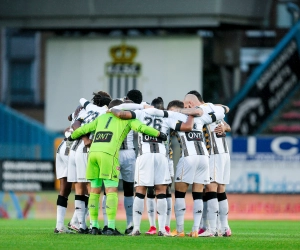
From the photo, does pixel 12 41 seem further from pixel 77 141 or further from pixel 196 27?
pixel 77 141

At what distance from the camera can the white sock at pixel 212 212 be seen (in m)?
15.7

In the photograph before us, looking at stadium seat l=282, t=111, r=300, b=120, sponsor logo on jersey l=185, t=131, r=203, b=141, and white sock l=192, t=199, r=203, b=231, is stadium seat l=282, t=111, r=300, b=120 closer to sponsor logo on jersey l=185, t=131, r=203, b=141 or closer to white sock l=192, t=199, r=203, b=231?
sponsor logo on jersey l=185, t=131, r=203, b=141

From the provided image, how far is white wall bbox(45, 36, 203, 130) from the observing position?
3234 cm

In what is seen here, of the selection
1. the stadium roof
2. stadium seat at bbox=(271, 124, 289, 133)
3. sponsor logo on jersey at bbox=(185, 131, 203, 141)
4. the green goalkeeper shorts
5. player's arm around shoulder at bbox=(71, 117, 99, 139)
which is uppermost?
the stadium roof

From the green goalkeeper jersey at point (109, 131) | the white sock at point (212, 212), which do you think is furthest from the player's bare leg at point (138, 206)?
the white sock at point (212, 212)

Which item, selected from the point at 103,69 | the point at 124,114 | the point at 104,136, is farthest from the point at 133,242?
the point at 103,69

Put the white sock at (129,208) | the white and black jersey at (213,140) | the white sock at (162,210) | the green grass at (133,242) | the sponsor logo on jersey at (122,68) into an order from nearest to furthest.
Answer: the green grass at (133,242) < the white sock at (162,210) < the white and black jersey at (213,140) < the white sock at (129,208) < the sponsor logo on jersey at (122,68)

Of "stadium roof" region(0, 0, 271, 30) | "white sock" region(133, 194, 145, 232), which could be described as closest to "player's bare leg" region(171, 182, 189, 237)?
"white sock" region(133, 194, 145, 232)

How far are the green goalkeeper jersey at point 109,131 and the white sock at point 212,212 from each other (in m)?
1.72

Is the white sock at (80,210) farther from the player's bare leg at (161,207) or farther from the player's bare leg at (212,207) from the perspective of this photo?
the player's bare leg at (212,207)

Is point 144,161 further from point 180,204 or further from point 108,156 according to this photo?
point 180,204

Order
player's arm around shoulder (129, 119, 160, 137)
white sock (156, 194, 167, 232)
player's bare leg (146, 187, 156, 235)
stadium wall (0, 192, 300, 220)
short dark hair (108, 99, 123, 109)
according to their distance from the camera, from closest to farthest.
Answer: player's arm around shoulder (129, 119, 160, 137) → white sock (156, 194, 167, 232) → short dark hair (108, 99, 123, 109) → player's bare leg (146, 187, 156, 235) → stadium wall (0, 192, 300, 220)

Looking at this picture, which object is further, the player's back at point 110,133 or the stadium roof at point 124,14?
the stadium roof at point 124,14

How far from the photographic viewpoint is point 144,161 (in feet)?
50.0
